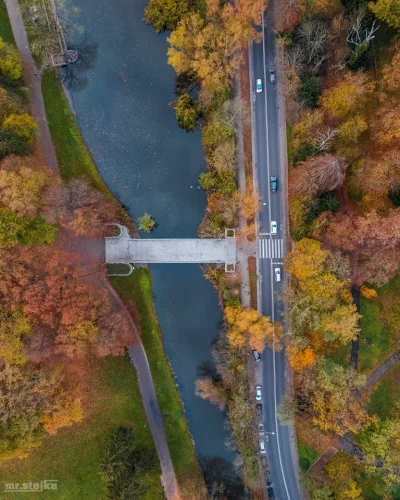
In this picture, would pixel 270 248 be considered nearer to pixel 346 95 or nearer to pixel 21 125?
pixel 346 95

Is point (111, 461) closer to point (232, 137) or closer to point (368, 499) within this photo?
point (368, 499)

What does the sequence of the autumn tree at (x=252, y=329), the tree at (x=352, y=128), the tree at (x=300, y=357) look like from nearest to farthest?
1. the tree at (x=352, y=128)
2. the tree at (x=300, y=357)
3. the autumn tree at (x=252, y=329)

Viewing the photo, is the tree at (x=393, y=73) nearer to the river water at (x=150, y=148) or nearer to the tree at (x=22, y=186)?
the river water at (x=150, y=148)

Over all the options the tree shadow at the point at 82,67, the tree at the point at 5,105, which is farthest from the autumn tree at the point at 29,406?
the tree shadow at the point at 82,67

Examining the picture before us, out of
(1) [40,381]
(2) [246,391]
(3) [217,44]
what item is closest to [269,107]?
(3) [217,44]

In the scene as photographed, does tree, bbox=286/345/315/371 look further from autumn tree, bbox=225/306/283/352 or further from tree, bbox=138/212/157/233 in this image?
tree, bbox=138/212/157/233

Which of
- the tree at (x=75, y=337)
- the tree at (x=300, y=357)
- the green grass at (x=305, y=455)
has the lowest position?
the green grass at (x=305, y=455)

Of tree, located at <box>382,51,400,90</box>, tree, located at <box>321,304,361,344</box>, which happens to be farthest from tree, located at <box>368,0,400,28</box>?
tree, located at <box>321,304,361,344</box>
